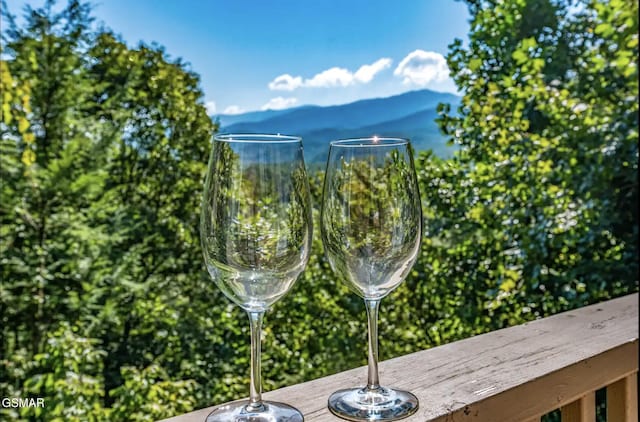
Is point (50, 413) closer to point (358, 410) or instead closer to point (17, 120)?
point (17, 120)

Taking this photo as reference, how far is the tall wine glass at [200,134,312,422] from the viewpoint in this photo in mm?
449

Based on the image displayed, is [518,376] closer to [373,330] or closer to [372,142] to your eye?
[373,330]

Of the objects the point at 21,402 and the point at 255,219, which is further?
the point at 21,402

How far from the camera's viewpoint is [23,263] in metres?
1.61

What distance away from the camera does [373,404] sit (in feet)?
1.69

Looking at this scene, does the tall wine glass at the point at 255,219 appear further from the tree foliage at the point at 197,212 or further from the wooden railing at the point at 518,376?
the tree foliage at the point at 197,212

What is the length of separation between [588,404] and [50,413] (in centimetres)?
145

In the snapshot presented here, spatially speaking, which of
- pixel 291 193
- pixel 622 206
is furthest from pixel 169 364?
pixel 291 193

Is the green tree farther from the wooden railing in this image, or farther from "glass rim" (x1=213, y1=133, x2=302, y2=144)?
"glass rim" (x1=213, y1=133, x2=302, y2=144)

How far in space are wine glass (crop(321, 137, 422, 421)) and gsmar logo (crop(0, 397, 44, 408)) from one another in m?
1.35

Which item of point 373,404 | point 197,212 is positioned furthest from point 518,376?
point 197,212

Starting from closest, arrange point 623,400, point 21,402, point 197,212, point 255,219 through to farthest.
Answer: point 255,219
point 623,400
point 21,402
point 197,212

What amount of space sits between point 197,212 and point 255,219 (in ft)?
4.79

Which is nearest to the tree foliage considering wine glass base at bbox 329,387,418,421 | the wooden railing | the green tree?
the green tree
